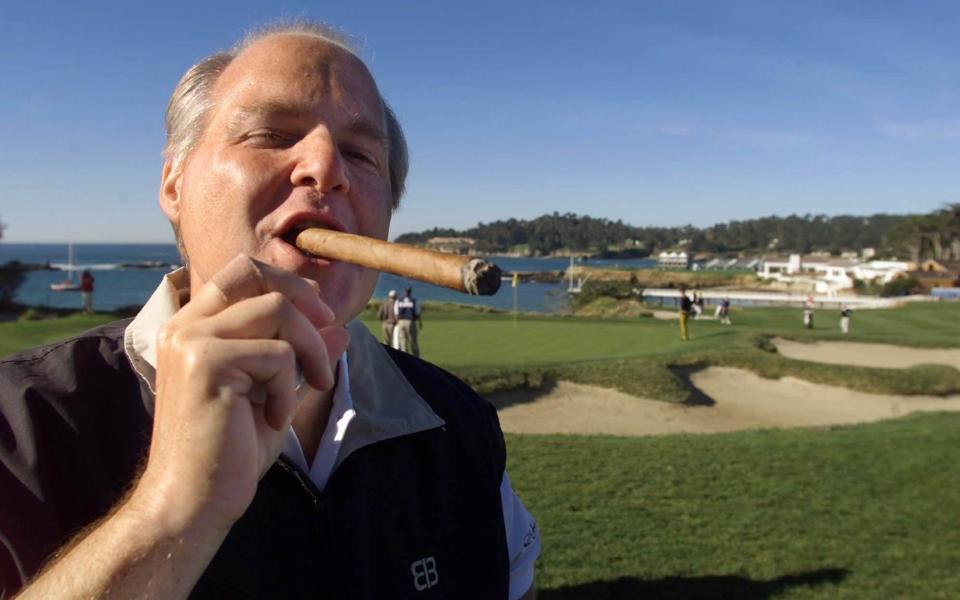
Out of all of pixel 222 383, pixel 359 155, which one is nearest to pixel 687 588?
pixel 359 155

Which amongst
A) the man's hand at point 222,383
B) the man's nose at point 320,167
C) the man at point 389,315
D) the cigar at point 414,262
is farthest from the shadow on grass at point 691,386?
the man's hand at point 222,383

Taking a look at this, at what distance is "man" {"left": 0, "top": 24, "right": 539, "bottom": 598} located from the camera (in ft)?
3.62

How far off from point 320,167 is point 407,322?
13128 mm

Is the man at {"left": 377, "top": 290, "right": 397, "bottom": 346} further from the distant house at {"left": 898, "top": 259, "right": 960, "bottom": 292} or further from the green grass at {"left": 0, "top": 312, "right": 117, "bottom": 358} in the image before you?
the distant house at {"left": 898, "top": 259, "right": 960, "bottom": 292}

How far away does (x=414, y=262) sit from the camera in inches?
48.9

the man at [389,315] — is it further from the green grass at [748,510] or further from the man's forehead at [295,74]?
the man's forehead at [295,74]

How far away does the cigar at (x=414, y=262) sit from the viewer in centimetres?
116

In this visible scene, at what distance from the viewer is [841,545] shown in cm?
620

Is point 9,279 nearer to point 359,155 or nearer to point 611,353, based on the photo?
point 611,353

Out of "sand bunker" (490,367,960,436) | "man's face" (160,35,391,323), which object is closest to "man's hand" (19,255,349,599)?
"man's face" (160,35,391,323)

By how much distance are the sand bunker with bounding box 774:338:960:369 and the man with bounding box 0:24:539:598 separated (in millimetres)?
17945

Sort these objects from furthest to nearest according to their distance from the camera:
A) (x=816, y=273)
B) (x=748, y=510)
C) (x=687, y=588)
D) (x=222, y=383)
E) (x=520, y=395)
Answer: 1. (x=816, y=273)
2. (x=520, y=395)
3. (x=748, y=510)
4. (x=687, y=588)
5. (x=222, y=383)

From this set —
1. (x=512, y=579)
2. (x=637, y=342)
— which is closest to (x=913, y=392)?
(x=637, y=342)

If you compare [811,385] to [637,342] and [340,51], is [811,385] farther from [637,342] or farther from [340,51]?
[340,51]
